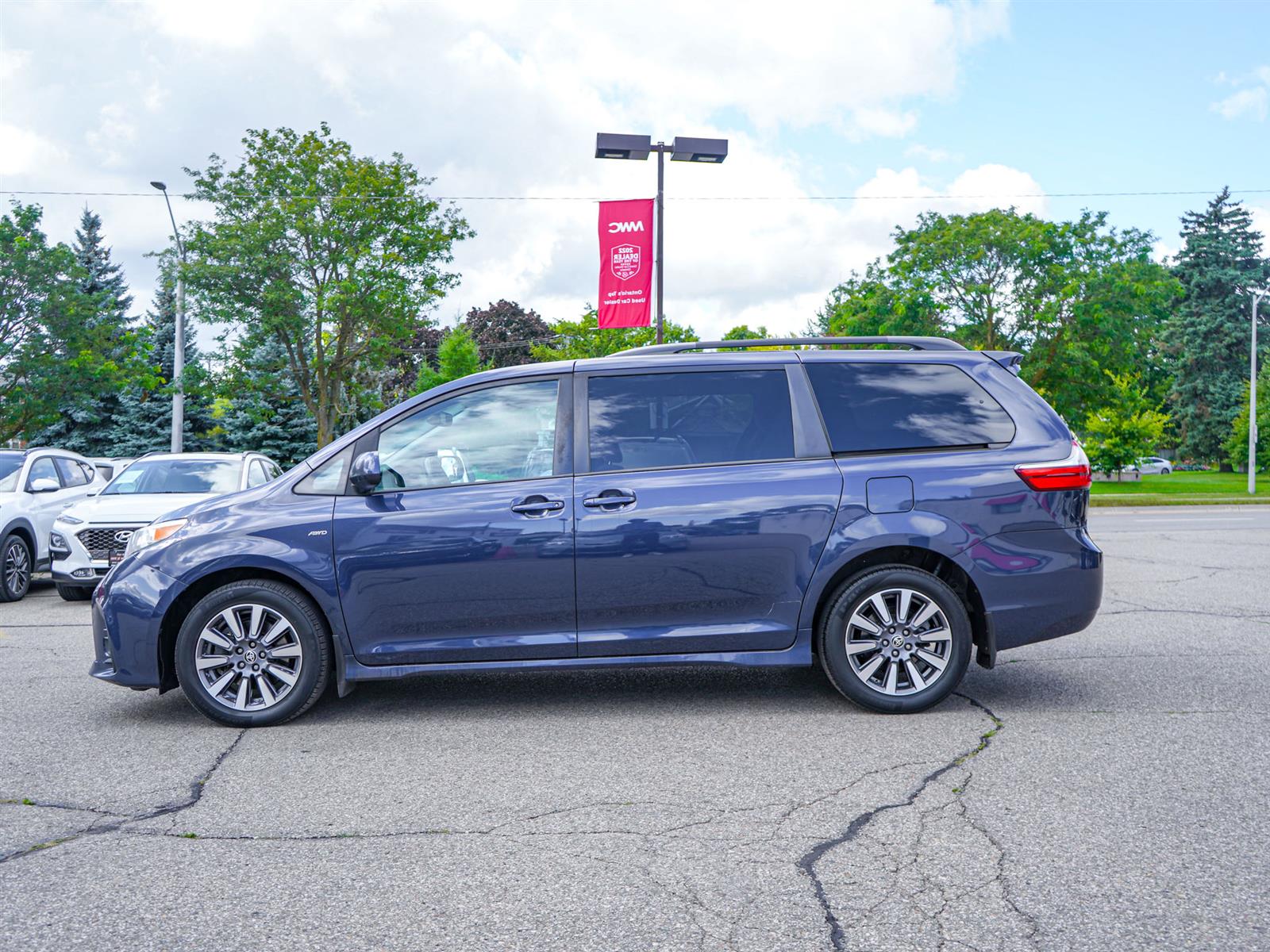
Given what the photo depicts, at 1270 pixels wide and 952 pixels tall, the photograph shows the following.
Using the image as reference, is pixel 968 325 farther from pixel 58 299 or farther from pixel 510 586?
pixel 510 586

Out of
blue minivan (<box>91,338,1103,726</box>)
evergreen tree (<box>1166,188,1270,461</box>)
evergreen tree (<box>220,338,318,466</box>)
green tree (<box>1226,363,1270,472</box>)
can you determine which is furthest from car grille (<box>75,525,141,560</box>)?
evergreen tree (<box>1166,188,1270,461</box>)

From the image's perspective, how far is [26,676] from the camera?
678cm

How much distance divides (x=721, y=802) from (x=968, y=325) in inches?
1226

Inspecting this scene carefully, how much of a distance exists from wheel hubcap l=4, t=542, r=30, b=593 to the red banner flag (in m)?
9.31

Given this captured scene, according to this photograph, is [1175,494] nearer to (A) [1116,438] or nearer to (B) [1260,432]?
(A) [1116,438]

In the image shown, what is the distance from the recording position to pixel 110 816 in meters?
4.04

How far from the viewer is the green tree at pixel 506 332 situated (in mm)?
66688

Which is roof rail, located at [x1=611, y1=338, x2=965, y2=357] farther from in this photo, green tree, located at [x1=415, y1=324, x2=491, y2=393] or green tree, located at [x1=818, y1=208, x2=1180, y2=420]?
green tree, located at [x1=415, y1=324, x2=491, y2=393]

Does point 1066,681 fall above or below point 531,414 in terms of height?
below

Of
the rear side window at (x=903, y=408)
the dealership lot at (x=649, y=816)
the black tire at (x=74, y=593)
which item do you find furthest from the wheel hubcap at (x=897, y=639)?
the black tire at (x=74, y=593)

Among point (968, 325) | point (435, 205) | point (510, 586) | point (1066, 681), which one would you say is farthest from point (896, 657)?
point (968, 325)

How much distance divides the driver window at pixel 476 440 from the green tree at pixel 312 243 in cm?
2086

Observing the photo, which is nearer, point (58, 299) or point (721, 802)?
point (721, 802)

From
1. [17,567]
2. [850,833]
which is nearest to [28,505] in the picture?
[17,567]
